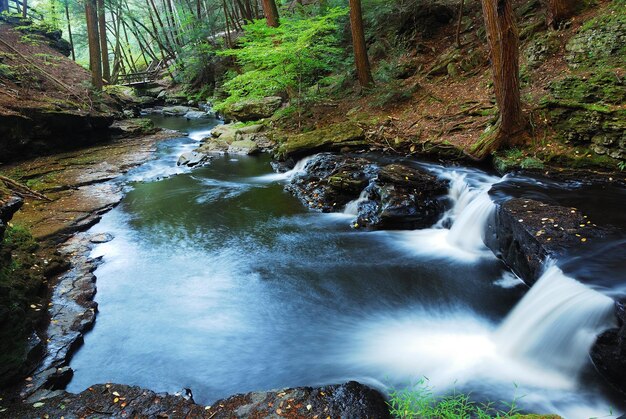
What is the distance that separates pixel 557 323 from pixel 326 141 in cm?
853

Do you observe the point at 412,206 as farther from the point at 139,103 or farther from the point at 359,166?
the point at 139,103

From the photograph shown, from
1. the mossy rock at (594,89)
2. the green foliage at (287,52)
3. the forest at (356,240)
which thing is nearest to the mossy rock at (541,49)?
the forest at (356,240)

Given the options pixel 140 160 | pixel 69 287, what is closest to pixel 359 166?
pixel 69 287

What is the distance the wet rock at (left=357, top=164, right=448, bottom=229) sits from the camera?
25.5 feet

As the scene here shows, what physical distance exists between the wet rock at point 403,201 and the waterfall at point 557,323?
10.2 ft

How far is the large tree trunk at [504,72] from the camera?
7.57m

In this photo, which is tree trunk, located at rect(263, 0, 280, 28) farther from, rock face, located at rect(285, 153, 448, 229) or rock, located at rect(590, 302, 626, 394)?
rock, located at rect(590, 302, 626, 394)

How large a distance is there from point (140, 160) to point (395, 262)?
36.3 ft

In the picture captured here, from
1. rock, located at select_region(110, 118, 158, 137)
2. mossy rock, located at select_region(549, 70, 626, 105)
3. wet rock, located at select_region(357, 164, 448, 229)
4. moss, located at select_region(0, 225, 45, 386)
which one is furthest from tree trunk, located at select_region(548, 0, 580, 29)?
rock, located at select_region(110, 118, 158, 137)

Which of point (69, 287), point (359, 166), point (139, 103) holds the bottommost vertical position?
point (69, 287)

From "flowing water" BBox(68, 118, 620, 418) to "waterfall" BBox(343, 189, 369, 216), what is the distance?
12.2 inches

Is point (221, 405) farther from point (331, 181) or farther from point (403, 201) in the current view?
Result: point (331, 181)

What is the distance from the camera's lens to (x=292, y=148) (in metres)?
12.0

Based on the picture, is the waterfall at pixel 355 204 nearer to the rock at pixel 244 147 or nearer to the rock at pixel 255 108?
the rock at pixel 244 147
